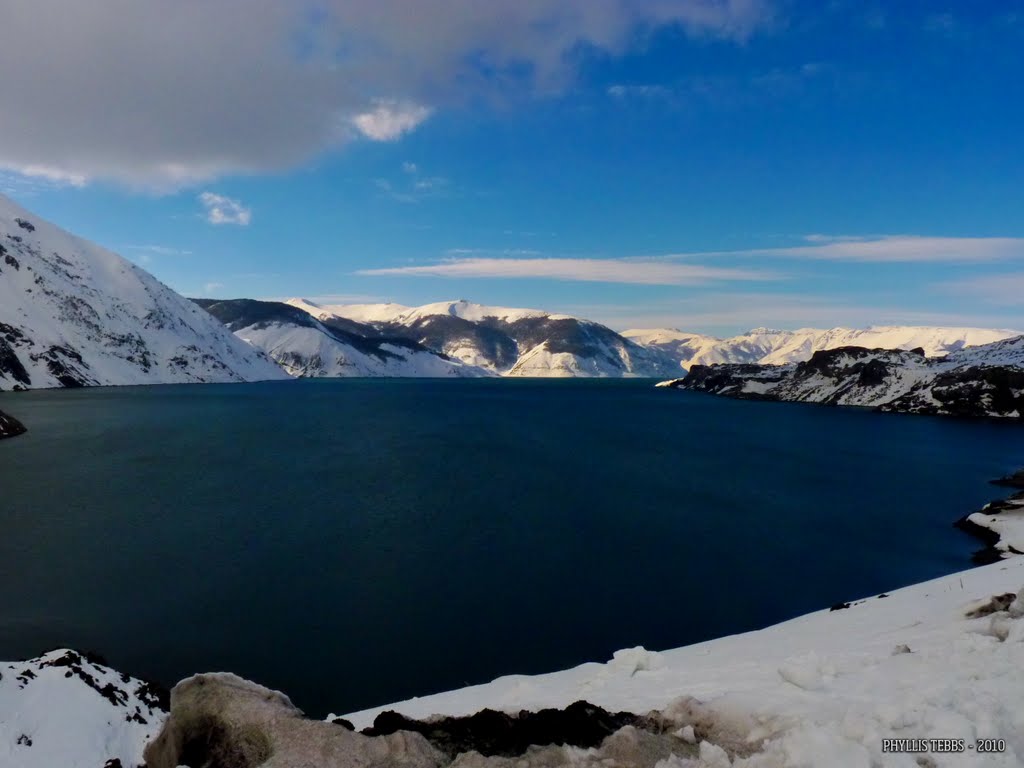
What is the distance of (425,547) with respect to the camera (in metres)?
36.7

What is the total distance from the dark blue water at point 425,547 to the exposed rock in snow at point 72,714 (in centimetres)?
459

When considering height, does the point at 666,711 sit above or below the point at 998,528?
above

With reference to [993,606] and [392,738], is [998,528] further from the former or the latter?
[392,738]

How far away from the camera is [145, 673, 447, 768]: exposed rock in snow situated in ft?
29.1

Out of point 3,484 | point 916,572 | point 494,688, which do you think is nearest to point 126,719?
point 494,688

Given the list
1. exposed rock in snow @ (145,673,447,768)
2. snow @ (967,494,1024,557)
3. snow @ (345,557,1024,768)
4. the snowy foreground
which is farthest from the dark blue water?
exposed rock in snow @ (145,673,447,768)

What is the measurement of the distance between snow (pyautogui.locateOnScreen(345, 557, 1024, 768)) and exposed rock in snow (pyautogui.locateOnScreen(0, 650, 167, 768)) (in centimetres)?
614

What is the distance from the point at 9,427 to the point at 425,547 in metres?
75.4

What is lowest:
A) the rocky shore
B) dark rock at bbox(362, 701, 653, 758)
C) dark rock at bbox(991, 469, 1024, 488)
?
dark rock at bbox(991, 469, 1024, 488)

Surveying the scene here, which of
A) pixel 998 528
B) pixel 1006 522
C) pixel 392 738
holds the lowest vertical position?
pixel 998 528

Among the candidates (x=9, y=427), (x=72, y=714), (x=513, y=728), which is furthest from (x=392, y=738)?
(x=9, y=427)

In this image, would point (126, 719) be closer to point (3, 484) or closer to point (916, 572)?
point (916, 572)

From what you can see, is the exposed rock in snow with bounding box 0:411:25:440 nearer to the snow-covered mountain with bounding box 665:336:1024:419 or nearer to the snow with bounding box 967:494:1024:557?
the snow with bounding box 967:494:1024:557

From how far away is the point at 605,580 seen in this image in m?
31.2
